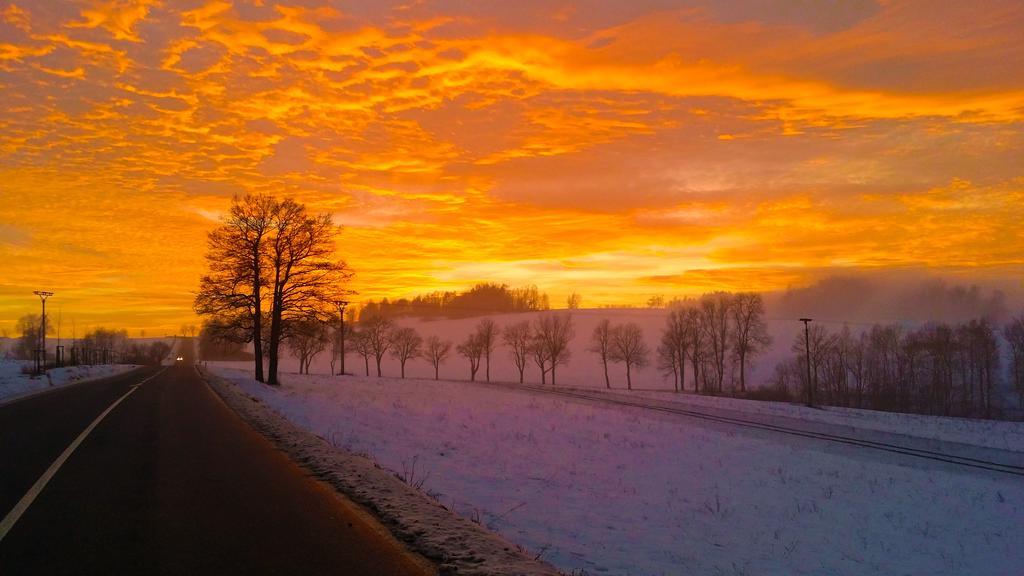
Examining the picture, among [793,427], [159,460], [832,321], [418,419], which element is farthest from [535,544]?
[832,321]

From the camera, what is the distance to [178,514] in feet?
24.8

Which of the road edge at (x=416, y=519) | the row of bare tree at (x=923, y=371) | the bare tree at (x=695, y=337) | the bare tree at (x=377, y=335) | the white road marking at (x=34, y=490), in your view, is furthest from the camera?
the bare tree at (x=377, y=335)

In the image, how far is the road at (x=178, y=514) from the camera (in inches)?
229

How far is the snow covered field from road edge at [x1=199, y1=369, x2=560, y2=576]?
3.80ft

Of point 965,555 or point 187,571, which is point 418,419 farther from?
point 187,571

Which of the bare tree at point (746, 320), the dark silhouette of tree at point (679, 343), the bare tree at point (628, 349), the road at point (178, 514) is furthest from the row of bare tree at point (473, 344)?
the road at point (178, 514)

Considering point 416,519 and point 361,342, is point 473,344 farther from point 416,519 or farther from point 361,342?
point 416,519

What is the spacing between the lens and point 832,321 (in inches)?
7485

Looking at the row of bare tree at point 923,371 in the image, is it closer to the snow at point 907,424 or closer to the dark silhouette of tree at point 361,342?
the snow at point 907,424

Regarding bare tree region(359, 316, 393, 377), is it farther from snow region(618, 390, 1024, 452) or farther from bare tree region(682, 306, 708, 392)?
snow region(618, 390, 1024, 452)

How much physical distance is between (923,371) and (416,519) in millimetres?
114989

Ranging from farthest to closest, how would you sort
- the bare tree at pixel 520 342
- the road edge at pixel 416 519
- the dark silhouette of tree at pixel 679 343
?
the bare tree at pixel 520 342 < the dark silhouette of tree at pixel 679 343 < the road edge at pixel 416 519

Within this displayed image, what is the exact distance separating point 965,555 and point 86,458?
57.1ft

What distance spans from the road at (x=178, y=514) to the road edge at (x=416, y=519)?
0.25 m
